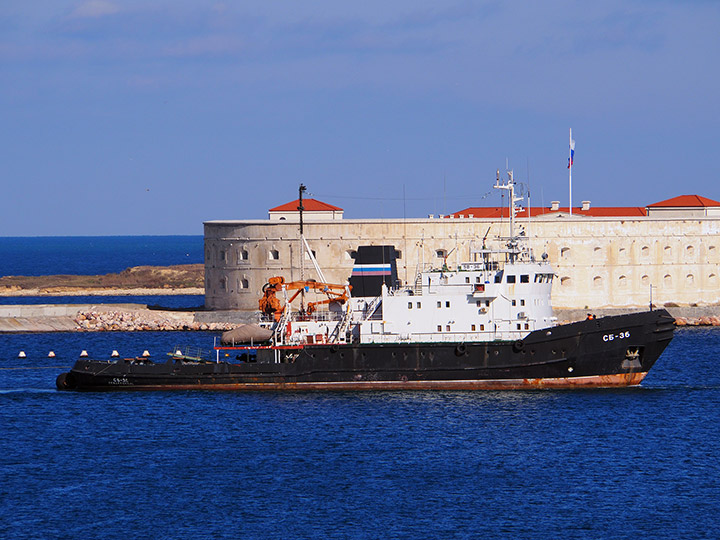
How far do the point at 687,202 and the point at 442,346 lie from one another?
44664mm

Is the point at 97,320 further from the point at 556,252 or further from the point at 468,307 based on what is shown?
the point at 468,307

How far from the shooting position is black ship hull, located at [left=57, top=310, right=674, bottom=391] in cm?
4291

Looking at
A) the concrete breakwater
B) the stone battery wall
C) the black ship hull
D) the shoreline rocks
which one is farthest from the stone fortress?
the black ship hull

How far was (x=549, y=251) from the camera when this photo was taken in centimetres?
7494

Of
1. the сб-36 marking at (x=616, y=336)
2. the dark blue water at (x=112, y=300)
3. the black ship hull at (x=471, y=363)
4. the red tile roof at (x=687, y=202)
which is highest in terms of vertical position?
the red tile roof at (x=687, y=202)

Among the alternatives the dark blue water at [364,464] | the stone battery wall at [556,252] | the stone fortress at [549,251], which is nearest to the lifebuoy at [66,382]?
the dark blue water at [364,464]

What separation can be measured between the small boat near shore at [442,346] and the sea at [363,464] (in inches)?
25.6

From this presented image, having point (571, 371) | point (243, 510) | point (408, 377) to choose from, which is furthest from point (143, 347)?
point (243, 510)

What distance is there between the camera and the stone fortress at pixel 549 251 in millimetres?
74625

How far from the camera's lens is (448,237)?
2940 inches

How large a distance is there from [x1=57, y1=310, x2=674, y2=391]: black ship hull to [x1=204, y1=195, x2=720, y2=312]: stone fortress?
28.8 meters

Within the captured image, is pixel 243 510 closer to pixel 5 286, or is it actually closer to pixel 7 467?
pixel 7 467

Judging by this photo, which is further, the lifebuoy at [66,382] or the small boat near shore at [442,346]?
the lifebuoy at [66,382]

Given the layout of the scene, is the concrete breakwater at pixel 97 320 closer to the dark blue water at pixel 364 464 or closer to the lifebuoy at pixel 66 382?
the lifebuoy at pixel 66 382
